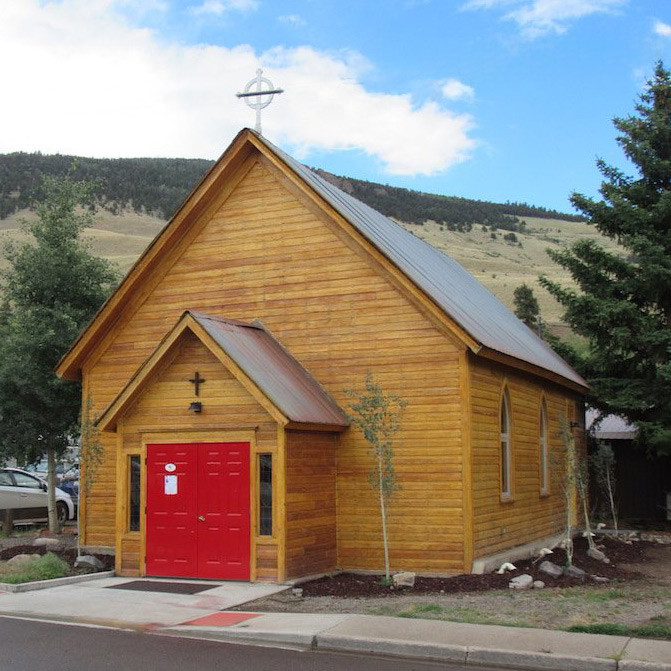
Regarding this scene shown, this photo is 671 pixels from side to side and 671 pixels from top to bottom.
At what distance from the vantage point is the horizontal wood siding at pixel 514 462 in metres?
16.0

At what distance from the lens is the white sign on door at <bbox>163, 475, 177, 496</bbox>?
51.0 ft

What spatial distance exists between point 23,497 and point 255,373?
45.2 ft

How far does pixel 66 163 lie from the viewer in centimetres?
13750

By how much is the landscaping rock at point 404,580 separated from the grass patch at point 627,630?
13.8 ft

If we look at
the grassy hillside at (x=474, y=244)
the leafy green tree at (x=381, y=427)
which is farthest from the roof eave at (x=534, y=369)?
the grassy hillside at (x=474, y=244)

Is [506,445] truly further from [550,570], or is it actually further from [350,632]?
[350,632]

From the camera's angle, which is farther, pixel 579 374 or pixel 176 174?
pixel 176 174

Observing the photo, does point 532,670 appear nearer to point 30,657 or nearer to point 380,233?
point 30,657

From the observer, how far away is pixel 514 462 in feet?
60.4

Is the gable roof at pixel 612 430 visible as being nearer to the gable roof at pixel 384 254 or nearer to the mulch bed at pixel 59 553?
the gable roof at pixel 384 254

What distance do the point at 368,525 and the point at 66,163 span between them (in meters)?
132

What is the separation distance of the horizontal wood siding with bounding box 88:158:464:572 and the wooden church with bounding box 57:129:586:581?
3cm

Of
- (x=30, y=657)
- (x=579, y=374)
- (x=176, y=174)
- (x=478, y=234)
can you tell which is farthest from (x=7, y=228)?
(x=30, y=657)

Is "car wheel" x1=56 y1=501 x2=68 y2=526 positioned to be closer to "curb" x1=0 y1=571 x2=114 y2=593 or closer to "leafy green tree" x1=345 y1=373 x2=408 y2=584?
"curb" x1=0 y1=571 x2=114 y2=593
